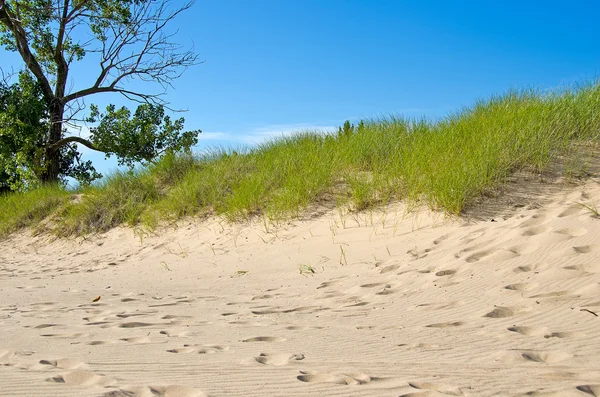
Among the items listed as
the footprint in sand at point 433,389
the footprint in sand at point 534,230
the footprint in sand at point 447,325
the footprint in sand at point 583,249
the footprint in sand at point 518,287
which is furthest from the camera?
the footprint in sand at point 534,230

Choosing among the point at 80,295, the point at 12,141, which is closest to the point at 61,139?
the point at 12,141

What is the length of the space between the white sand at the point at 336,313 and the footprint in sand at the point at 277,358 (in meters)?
0.02

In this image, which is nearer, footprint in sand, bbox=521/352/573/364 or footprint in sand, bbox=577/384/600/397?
footprint in sand, bbox=577/384/600/397

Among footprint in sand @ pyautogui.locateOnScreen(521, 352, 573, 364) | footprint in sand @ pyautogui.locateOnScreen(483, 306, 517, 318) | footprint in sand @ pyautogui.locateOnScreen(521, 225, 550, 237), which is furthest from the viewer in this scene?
footprint in sand @ pyautogui.locateOnScreen(521, 225, 550, 237)

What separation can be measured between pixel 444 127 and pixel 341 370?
22.1 ft

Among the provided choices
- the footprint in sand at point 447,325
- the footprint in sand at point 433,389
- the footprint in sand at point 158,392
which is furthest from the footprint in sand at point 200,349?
the footprint in sand at point 447,325

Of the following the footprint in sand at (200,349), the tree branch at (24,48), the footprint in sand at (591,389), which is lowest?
the footprint in sand at (591,389)

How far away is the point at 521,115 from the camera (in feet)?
26.4

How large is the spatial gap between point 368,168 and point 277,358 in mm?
5717

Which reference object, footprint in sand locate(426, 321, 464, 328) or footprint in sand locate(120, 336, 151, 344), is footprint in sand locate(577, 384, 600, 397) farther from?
footprint in sand locate(120, 336, 151, 344)

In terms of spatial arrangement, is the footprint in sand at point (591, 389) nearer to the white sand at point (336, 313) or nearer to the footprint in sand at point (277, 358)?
the white sand at point (336, 313)

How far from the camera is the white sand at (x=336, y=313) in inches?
98.4

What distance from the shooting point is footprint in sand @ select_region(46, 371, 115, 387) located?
8.08 feet

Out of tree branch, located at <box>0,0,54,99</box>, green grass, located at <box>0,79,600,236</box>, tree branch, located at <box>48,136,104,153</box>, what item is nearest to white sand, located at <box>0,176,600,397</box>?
green grass, located at <box>0,79,600,236</box>
